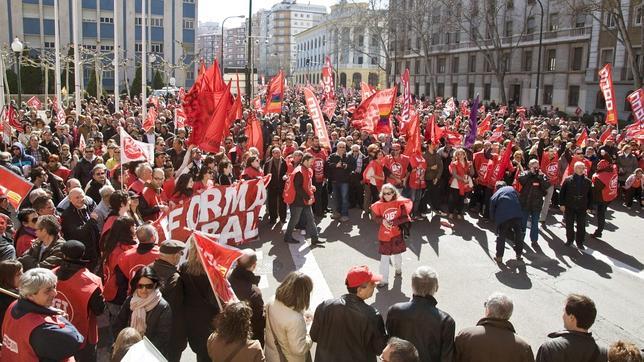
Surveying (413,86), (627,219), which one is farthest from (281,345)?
(413,86)

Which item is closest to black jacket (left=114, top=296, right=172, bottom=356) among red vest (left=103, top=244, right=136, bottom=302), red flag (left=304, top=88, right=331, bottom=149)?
red vest (left=103, top=244, right=136, bottom=302)

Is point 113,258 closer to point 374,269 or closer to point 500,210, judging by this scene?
point 374,269

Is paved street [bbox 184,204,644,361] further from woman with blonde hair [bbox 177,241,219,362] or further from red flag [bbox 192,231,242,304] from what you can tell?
red flag [bbox 192,231,242,304]

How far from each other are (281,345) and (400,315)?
3.04 ft

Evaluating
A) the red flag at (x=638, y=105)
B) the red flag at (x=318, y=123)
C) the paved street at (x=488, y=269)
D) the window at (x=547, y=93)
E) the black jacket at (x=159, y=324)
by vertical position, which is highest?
the window at (x=547, y=93)

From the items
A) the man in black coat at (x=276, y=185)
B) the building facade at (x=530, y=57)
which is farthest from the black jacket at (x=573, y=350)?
the building facade at (x=530, y=57)

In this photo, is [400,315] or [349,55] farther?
[349,55]

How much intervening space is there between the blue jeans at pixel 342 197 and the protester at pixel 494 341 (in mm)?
7513

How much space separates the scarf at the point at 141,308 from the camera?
13.9 ft

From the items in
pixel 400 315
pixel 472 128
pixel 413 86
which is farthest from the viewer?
pixel 413 86

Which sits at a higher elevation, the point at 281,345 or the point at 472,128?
the point at 472,128

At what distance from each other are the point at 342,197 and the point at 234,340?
317 inches

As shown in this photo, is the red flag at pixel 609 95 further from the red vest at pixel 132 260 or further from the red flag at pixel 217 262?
the red vest at pixel 132 260

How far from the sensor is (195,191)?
8.53 metres
